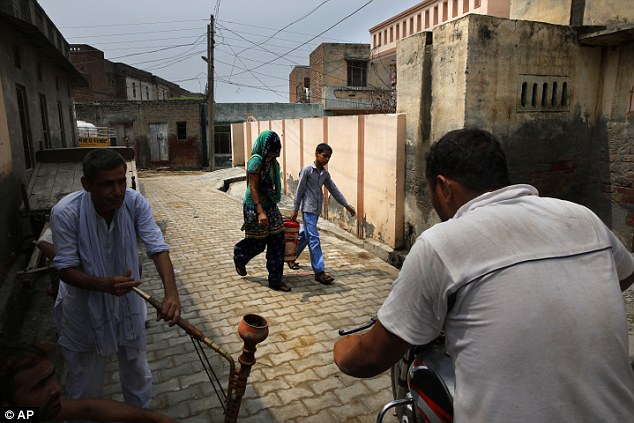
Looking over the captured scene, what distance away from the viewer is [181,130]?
2477 cm

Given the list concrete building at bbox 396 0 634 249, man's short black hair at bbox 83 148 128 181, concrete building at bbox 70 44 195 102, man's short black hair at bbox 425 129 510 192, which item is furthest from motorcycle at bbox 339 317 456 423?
concrete building at bbox 70 44 195 102

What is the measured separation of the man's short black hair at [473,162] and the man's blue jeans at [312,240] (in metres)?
4.07

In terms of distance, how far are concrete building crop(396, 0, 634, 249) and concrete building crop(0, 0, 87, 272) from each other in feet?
17.7

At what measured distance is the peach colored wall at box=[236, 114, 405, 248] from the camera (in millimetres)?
6480

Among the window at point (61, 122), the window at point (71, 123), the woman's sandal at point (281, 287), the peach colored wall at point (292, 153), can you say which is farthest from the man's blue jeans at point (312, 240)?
the window at point (71, 123)

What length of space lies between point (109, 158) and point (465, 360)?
1.94 meters

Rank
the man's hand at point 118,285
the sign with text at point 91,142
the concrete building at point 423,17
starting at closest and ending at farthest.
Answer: the man's hand at point 118,285 → the concrete building at point 423,17 → the sign with text at point 91,142

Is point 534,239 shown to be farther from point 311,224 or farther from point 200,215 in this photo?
point 200,215

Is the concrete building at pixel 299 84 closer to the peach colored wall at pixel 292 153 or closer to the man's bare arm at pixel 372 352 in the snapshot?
the peach colored wall at pixel 292 153

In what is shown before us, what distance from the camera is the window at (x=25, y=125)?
289 inches

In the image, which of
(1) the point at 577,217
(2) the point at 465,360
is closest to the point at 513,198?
(1) the point at 577,217

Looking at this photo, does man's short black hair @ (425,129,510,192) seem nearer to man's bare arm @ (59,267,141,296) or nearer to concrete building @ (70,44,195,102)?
man's bare arm @ (59,267,141,296)

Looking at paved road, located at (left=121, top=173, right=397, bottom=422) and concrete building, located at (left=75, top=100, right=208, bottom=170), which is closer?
paved road, located at (left=121, top=173, right=397, bottom=422)

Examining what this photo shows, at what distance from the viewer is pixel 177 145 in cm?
2467
